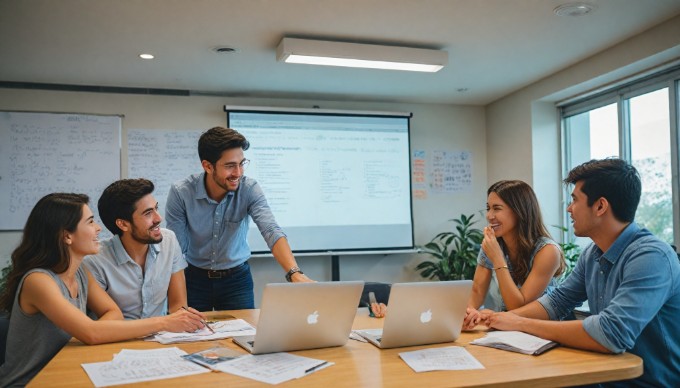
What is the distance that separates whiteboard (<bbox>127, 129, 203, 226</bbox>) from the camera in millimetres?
4824

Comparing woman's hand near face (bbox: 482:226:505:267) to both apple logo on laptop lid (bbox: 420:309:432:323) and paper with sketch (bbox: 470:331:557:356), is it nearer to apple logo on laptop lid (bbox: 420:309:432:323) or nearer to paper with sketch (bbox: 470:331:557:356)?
paper with sketch (bbox: 470:331:557:356)

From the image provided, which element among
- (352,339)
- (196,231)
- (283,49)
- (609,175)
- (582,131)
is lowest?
(352,339)

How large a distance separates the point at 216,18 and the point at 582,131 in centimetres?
328

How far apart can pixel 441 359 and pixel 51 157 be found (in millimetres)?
4118

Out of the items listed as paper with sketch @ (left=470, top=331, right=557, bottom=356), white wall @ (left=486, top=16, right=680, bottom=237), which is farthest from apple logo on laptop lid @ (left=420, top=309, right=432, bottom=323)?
white wall @ (left=486, top=16, right=680, bottom=237)

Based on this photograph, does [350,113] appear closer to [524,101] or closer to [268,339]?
[524,101]

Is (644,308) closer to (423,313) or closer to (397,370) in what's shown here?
(423,313)

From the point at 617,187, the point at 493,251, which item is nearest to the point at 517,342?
the point at 617,187

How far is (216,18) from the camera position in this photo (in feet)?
10.6

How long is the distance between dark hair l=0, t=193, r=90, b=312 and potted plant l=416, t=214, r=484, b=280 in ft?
12.2

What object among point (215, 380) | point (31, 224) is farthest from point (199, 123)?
point (215, 380)

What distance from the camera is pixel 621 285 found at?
5.58 ft

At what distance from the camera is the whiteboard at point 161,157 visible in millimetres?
4824

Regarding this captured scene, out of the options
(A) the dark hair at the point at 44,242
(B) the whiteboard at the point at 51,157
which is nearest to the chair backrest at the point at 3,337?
(A) the dark hair at the point at 44,242
